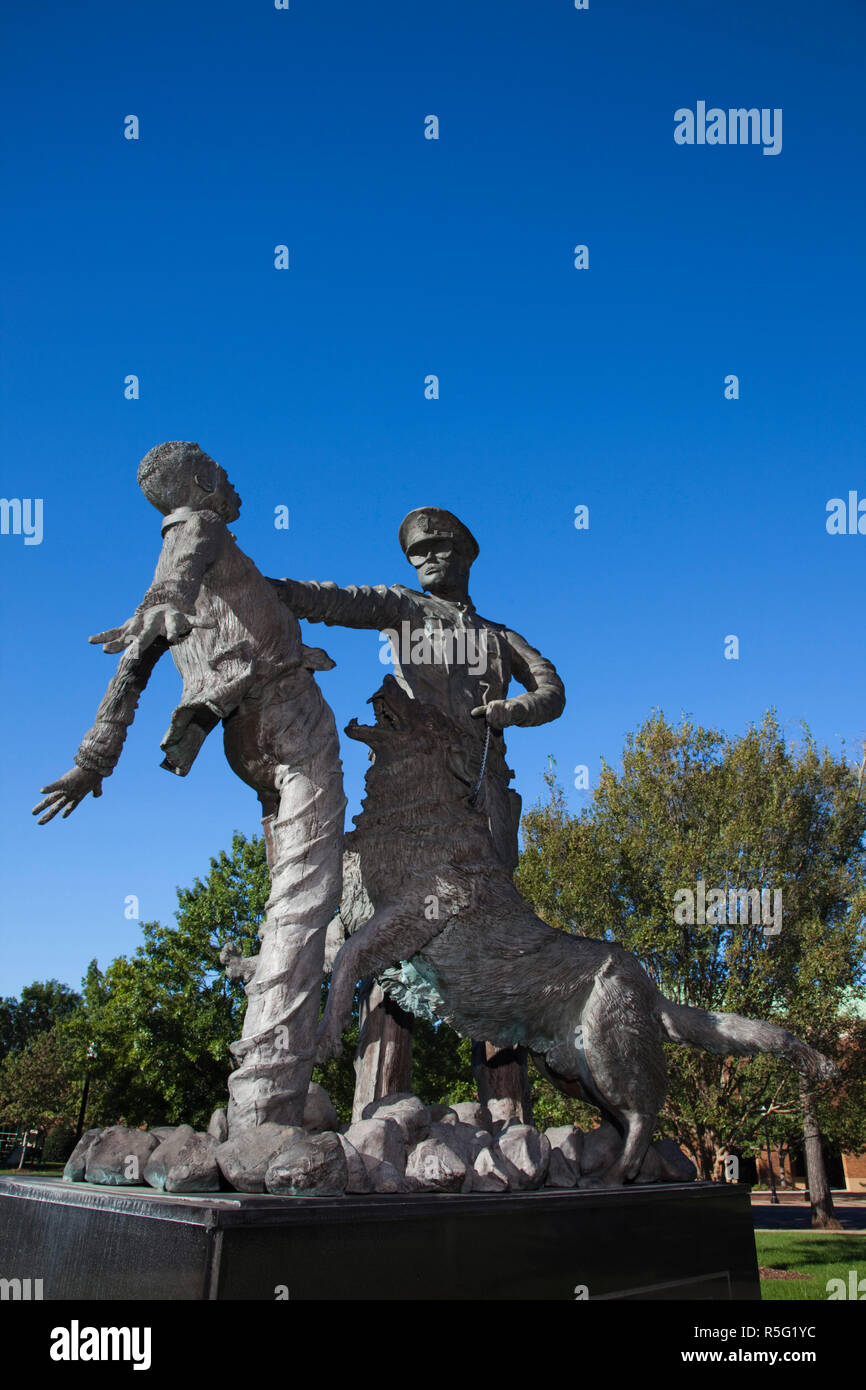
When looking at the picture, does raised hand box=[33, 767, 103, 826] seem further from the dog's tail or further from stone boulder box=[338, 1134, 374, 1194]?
the dog's tail

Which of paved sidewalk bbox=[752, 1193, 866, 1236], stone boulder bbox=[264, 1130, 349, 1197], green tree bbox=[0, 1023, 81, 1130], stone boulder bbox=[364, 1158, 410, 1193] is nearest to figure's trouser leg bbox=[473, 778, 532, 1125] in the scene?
stone boulder bbox=[364, 1158, 410, 1193]

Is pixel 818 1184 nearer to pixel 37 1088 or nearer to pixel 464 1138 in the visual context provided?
pixel 464 1138

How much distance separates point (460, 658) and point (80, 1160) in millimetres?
3111

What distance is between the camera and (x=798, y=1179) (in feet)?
145

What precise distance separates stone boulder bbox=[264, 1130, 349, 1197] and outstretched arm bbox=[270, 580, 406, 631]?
262cm

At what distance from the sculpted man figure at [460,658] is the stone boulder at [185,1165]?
1.93 metres

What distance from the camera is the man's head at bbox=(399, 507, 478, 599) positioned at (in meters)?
6.05

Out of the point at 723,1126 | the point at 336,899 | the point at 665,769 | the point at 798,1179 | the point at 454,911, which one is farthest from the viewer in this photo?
the point at 798,1179

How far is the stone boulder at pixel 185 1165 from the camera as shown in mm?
3490

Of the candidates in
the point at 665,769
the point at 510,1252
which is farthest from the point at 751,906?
the point at 510,1252

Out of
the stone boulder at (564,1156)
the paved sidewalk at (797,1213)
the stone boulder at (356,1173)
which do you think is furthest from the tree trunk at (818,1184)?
the stone boulder at (356,1173)
